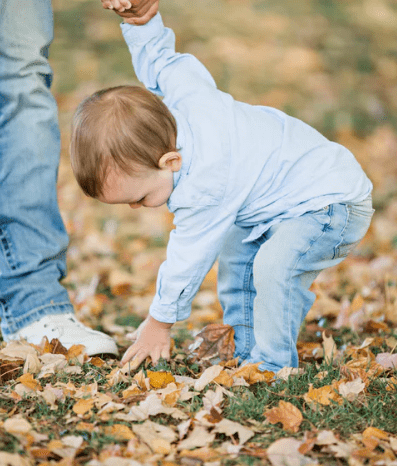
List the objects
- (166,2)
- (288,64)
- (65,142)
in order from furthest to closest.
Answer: (166,2)
(288,64)
(65,142)

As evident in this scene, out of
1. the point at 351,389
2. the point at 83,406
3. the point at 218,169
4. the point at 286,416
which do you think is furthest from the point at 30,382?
the point at 351,389

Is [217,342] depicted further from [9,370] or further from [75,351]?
[9,370]

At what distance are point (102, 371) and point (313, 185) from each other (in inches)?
41.1

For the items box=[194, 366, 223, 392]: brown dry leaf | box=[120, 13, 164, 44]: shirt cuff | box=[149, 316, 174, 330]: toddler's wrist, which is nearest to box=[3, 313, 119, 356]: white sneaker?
box=[149, 316, 174, 330]: toddler's wrist

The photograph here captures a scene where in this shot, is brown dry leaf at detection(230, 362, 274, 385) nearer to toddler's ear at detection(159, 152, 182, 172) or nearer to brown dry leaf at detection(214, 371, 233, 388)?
brown dry leaf at detection(214, 371, 233, 388)

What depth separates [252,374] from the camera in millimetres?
2113

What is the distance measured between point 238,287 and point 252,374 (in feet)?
1.59

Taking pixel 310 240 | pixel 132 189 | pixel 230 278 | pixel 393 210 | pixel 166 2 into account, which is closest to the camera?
pixel 132 189

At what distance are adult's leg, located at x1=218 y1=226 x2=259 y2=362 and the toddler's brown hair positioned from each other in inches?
24.6

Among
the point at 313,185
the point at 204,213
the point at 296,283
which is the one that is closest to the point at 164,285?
the point at 204,213

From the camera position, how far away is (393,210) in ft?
15.4

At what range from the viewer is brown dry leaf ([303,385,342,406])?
195 centimetres

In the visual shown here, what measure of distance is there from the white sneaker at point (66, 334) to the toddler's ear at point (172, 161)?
2.58ft

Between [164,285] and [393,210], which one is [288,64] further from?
[164,285]
